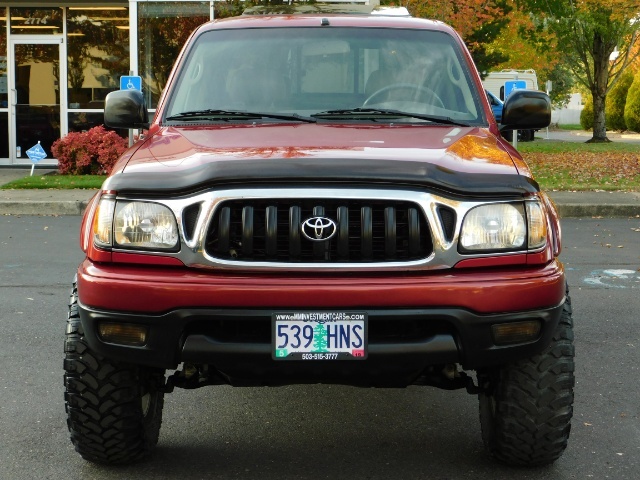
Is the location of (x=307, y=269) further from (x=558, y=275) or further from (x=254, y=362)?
(x=558, y=275)

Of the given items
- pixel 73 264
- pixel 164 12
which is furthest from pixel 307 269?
pixel 164 12

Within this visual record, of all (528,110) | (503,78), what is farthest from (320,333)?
(503,78)

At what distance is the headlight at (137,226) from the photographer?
385cm

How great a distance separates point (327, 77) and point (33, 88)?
1666 cm

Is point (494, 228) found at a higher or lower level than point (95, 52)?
lower

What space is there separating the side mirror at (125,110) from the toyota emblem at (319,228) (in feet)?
6.14

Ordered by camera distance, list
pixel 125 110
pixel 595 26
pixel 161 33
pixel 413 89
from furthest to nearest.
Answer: pixel 595 26, pixel 161 33, pixel 125 110, pixel 413 89

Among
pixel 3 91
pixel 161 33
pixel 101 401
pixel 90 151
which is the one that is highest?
pixel 161 33

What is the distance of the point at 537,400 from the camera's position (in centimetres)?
401

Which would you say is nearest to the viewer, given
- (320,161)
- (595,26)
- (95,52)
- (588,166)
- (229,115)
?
(320,161)

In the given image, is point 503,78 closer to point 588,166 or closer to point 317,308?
point 588,166

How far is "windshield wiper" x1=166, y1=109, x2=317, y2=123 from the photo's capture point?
4.88 meters

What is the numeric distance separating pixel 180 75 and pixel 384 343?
223 centimetres

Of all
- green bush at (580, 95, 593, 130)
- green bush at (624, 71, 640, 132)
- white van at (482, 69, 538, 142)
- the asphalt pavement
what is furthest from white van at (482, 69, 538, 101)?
the asphalt pavement
